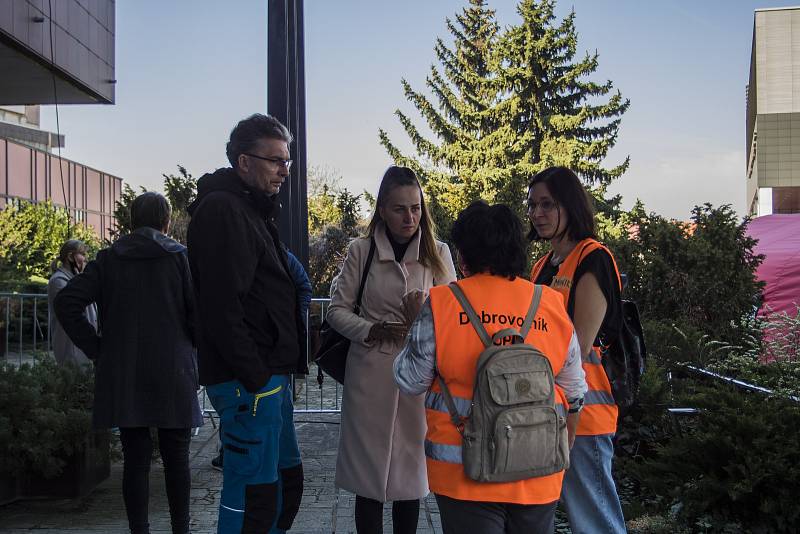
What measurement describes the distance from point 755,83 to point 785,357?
201 ft

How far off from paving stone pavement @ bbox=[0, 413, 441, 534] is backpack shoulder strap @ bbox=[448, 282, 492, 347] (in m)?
2.64

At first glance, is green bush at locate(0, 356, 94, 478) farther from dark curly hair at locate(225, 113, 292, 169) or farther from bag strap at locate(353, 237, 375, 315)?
dark curly hair at locate(225, 113, 292, 169)

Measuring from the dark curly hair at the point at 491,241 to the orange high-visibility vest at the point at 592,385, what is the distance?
516 mm

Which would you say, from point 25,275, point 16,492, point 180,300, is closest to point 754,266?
point 180,300

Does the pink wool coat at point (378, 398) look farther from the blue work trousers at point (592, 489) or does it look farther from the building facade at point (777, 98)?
the building facade at point (777, 98)

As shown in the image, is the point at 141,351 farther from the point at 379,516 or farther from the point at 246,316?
the point at 379,516

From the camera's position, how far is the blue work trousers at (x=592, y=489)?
11.0ft

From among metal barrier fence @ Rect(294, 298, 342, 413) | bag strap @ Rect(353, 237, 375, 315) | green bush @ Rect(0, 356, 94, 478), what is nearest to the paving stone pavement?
green bush @ Rect(0, 356, 94, 478)

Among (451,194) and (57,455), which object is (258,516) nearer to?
(57,455)

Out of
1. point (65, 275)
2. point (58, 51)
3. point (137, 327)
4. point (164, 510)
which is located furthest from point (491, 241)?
point (58, 51)


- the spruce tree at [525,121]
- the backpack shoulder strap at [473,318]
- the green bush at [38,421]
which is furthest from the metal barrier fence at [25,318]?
the spruce tree at [525,121]

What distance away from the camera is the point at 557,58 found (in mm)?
36812

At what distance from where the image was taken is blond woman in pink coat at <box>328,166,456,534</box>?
12.4 feet

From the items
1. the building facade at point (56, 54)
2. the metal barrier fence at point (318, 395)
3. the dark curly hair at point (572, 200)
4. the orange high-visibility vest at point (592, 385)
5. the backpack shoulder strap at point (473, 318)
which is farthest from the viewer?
the building facade at point (56, 54)
